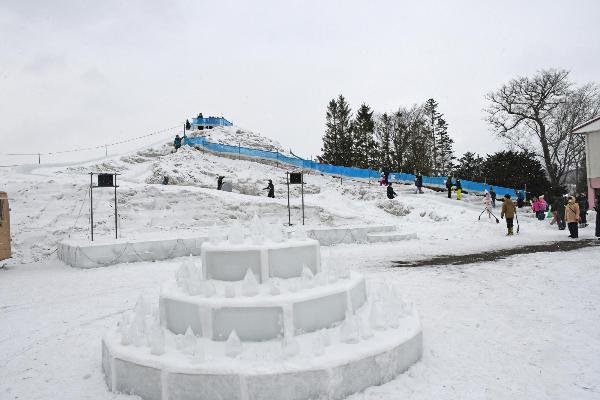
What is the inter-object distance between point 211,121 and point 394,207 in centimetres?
3315

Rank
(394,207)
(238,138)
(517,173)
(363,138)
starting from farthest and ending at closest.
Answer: (363,138)
(238,138)
(517,173)
(394,207)

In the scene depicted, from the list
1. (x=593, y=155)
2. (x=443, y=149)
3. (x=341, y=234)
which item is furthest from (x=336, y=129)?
(x=341, y=234)

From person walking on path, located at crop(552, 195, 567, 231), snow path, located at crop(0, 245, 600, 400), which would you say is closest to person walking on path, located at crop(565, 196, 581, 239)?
person walking on path, located at crop(552, 195, 567, 231)

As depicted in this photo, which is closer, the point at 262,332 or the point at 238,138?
the point at 262,332

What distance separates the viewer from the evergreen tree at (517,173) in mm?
33062

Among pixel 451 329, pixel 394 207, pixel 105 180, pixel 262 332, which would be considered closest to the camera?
pixel 262 332

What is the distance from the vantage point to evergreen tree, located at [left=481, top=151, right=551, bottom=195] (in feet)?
108

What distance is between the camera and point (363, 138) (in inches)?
2231

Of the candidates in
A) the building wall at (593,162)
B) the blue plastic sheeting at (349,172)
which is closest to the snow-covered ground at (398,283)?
the building wall at (593,162)

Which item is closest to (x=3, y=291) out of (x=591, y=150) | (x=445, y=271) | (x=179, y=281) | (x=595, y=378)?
(x=179, y=281)

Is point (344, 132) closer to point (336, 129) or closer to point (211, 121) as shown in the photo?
point (336, 129)

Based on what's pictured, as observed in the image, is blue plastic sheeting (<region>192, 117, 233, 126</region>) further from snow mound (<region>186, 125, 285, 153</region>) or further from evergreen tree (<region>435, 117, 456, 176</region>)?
evergreen tree (<region>435, 117, 456, 176</region>)

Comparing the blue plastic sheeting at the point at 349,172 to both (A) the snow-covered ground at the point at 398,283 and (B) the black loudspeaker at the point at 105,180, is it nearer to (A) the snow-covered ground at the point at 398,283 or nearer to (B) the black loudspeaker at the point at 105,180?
(A) the snow-covered ground at the point at 398,283

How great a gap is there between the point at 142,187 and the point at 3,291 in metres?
11.4
